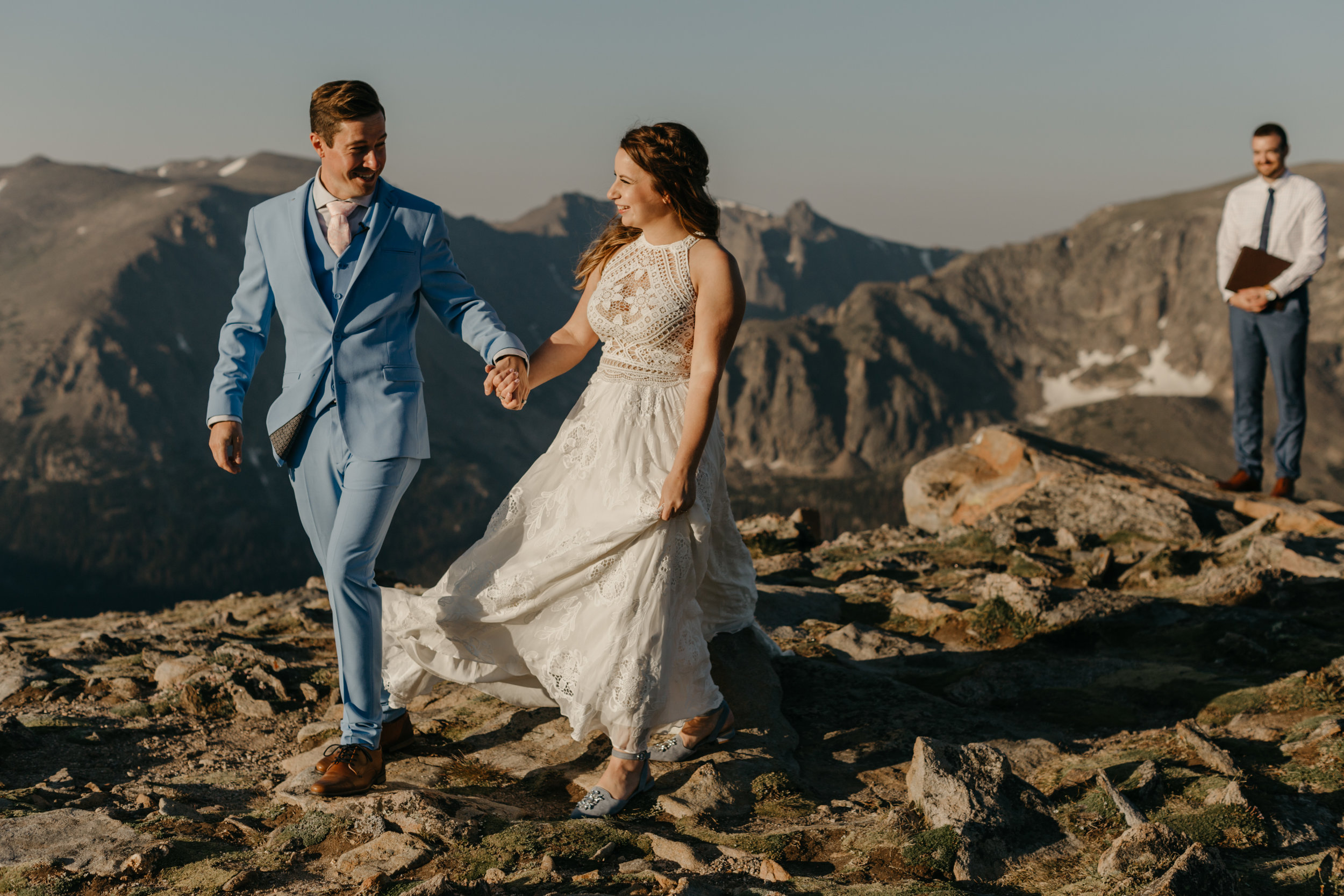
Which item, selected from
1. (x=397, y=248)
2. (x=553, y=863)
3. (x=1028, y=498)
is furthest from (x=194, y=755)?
(x=1028, y=498)

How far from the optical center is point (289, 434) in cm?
598

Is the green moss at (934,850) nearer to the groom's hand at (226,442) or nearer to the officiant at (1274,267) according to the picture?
the groom's hand at (226,442)

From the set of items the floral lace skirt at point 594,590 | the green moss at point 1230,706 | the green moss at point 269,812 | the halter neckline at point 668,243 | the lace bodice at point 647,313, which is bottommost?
the green moss at point 1230,706

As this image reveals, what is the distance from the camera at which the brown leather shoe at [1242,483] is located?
15.1 meters

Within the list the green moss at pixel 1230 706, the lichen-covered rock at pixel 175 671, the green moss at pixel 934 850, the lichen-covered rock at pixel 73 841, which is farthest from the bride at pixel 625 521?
the green moss at pixel 1230 706

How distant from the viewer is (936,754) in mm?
5699

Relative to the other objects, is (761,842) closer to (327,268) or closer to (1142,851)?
(1142,851)

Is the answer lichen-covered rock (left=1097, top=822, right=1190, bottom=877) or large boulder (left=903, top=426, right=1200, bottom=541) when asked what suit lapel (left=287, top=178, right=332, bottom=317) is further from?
large boulder (left=903, top=426, right=1200, bottom=541)

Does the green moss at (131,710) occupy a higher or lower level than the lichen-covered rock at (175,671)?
→ lower

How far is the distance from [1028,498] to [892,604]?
5384 mm

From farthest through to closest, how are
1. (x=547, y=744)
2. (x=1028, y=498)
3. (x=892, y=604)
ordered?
(x=1028, y=498), (x=892, y=604), (x=547, y=744)

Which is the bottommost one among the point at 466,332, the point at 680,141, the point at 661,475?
the point at 661,475

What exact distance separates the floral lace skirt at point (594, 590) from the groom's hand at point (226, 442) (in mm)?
1491

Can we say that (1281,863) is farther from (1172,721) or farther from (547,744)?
(547,744)
